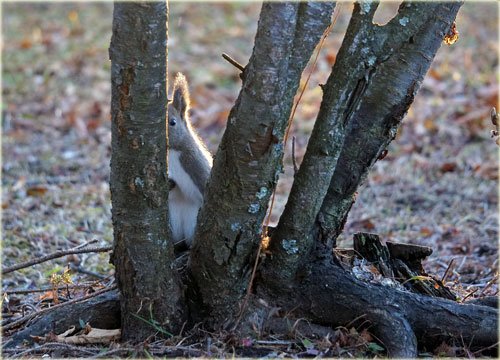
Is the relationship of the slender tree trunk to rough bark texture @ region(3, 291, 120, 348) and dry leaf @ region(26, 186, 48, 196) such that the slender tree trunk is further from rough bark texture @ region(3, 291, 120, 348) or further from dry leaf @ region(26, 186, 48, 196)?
dry leaf @ region(26, 186, 48, 196)

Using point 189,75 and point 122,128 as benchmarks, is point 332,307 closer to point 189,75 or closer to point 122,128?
point 122,128

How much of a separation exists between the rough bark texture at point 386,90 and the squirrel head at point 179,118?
116cm

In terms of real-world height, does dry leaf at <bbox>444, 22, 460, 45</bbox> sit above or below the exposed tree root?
above

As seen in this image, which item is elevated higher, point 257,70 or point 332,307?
point 257,70

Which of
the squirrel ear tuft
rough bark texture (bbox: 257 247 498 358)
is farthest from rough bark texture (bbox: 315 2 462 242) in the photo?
the squirrel ear tuft

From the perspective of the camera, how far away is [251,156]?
2.68 metres

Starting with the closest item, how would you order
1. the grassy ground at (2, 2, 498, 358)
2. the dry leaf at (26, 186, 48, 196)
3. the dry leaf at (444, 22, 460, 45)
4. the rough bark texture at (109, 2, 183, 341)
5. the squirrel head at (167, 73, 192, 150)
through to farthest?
the rough bark texture at (109, 2, 183, 341) → the dry leaf at (444, 22, 460, 45) → the squirrel head at (167, 73, 192, 150) → the grassy ground at (2, 2, 498, 358) → the dry leaf at (26, 186, 48, 196)

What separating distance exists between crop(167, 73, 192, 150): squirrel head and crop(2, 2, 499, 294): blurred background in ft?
3.16

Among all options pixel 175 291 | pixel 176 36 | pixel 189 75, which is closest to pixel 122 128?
pixel 175 291

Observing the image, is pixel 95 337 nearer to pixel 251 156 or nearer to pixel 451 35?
pixel 251 156

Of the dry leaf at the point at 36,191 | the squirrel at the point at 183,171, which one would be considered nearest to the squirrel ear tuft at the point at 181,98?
the squirrel at the point at 183,171

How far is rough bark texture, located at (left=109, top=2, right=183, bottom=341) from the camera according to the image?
2496 mm

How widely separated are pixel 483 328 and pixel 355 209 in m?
2.59

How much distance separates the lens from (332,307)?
3004 millimetres
